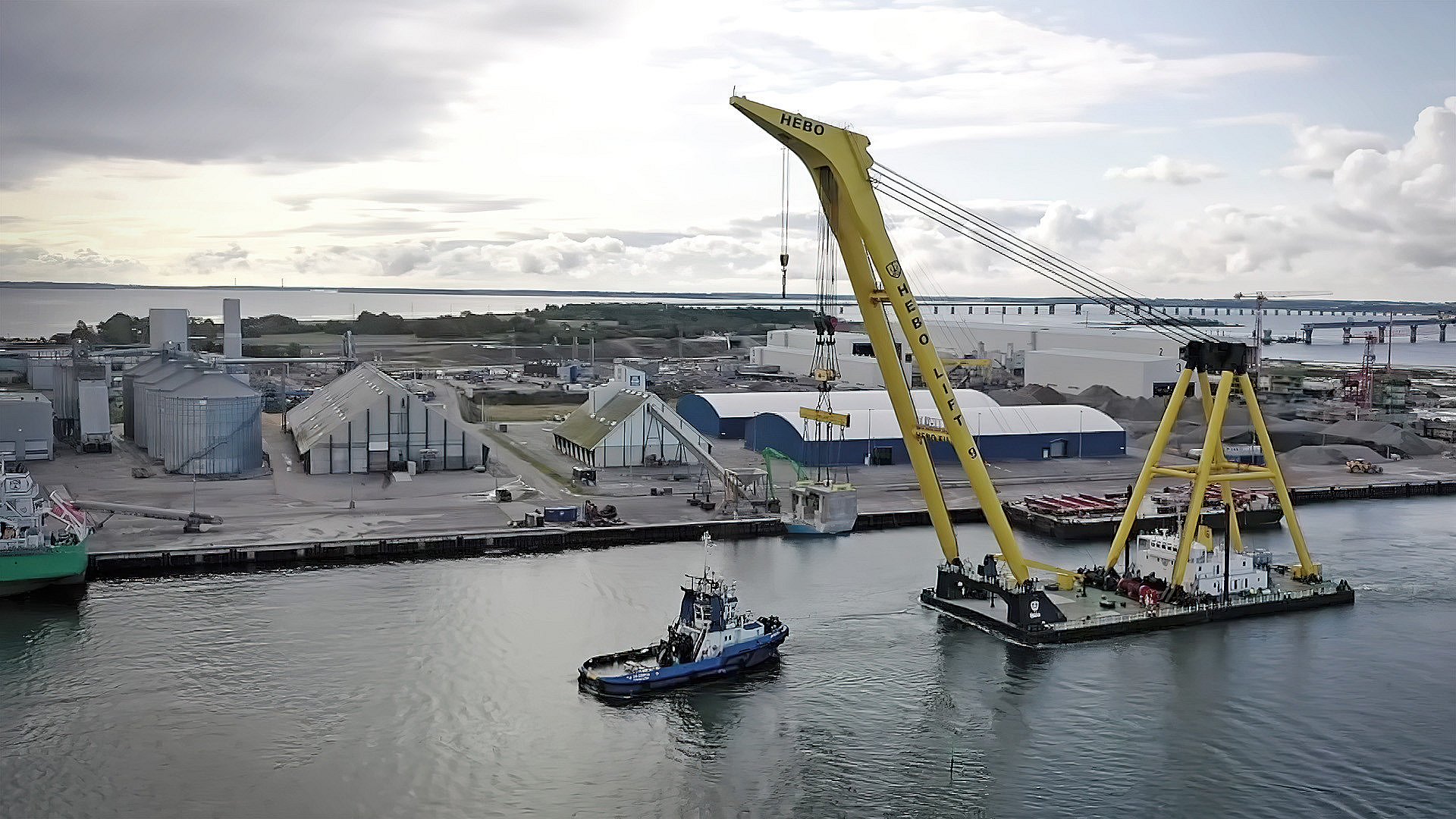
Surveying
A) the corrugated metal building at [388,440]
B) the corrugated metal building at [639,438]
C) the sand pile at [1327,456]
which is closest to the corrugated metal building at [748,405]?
the corrugated metal building at [639,438]

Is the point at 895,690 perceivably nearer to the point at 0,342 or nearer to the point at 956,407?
the point at 956,407

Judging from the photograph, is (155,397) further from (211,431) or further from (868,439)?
(868,439)

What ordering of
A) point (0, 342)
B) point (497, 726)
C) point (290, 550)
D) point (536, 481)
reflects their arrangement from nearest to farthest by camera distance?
point (497, 726)
point (290, 550)
point (536, 481)
point (0, 342)

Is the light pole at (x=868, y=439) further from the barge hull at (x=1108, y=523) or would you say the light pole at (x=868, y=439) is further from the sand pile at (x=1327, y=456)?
the sand pile at (x=1327, y=456)

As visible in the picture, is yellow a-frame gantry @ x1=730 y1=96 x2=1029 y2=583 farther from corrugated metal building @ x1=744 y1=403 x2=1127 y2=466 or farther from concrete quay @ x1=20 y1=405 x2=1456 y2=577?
corrugated metal building @ x1=744 y1=403 x2=1127 y2=466

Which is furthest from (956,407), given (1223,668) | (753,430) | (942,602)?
(753,430)

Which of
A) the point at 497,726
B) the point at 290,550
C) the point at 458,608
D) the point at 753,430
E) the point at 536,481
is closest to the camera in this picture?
the point at 497,726
